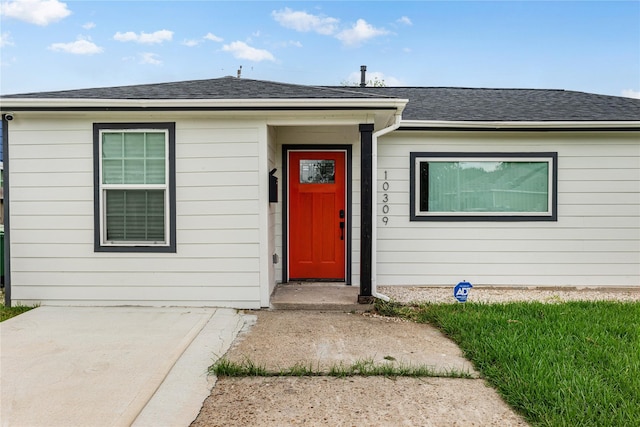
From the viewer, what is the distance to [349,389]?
9.10 feet

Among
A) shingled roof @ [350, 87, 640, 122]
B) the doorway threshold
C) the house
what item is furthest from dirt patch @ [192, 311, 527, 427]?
shingled roof @ [350, 87, 640, 122]

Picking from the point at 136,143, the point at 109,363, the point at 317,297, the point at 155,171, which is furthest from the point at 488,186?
the point at 109,363

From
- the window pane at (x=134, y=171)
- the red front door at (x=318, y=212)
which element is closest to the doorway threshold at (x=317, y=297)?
the red front door at (x=318, y=212)

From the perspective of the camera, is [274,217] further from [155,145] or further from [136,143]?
[136,143]

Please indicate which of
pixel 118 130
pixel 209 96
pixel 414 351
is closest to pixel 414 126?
pixel 209 96

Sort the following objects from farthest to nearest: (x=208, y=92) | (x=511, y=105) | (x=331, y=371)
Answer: (x=511, y=105), (x=208, y=92), (x=331, y=371)

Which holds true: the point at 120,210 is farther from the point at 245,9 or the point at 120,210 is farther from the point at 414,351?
the point at 245,9

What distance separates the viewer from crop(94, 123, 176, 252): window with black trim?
482 cm

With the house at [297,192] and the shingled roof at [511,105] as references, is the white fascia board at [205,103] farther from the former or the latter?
the shingled roof at [511,105]

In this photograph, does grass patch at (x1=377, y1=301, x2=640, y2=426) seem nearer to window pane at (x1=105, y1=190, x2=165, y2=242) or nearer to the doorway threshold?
the doorway threshold

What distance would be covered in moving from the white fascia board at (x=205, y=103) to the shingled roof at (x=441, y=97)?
0.25 feet

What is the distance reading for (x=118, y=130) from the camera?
4.82 m

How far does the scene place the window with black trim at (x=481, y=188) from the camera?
5996mm

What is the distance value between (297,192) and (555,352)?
375cm
